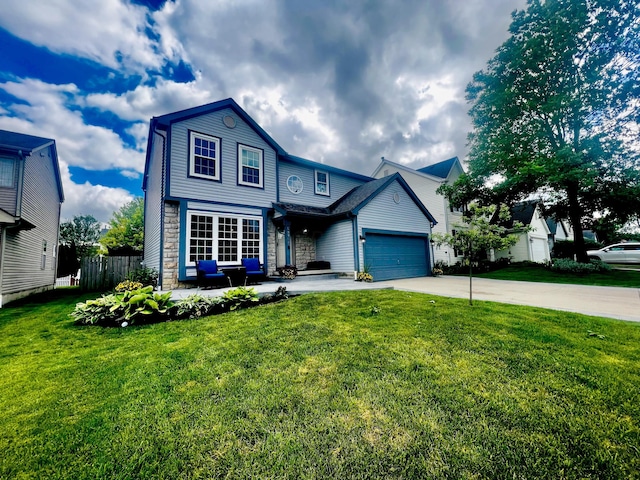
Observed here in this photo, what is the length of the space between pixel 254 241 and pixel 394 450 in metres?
9.41

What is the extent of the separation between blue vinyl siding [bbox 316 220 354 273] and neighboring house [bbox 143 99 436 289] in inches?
1.8

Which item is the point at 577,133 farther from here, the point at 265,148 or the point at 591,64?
the point at 265,148

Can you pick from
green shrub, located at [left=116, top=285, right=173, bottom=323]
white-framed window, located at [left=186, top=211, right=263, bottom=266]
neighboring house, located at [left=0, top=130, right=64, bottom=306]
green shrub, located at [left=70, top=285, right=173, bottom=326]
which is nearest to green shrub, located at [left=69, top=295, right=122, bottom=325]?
green shrub, located at [left=70, top=285, right=173, bottom=326]

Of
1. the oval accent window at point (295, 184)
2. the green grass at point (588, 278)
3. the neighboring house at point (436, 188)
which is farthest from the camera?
the neighboring house at point (436, 188)

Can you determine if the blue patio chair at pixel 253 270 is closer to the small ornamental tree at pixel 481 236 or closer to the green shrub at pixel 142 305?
the green shrub at pixel 142 305

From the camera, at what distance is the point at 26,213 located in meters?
9.73

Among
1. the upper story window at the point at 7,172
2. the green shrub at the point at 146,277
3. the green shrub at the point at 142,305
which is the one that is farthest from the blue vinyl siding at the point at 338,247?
the upper story window at the point at 7,172

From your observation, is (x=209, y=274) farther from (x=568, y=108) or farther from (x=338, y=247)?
(x=568, y=108)

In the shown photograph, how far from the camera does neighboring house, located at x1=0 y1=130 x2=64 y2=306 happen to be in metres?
8.55

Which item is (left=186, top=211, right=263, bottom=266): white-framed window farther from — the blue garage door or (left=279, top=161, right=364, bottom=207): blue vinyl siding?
the blue garage door

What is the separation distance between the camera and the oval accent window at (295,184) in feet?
40.0

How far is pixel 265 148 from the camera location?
1115 centimetres

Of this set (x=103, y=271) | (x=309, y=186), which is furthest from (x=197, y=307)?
(x=103, y=271)

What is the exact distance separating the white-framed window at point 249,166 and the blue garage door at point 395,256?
5.63 meters
